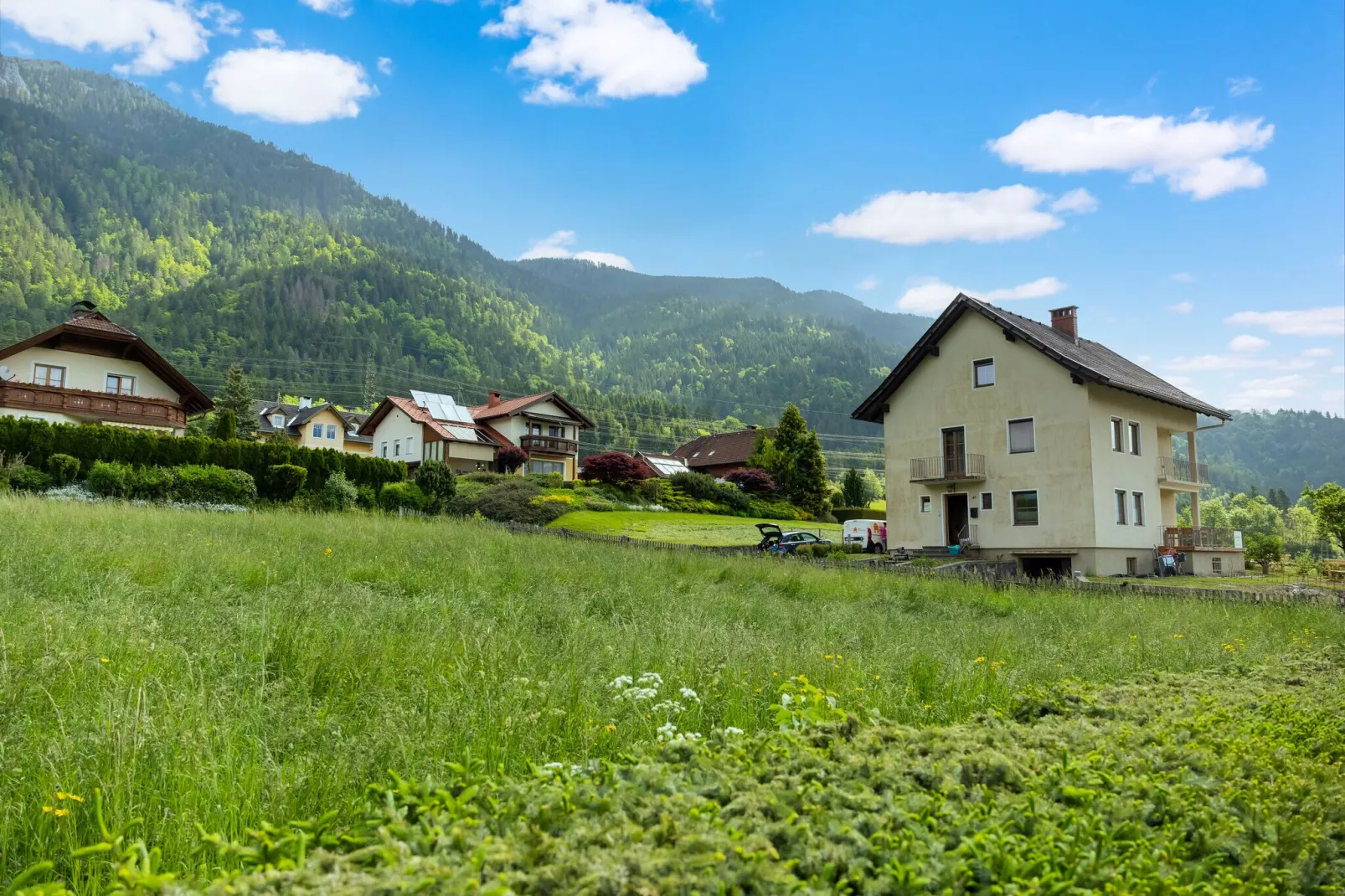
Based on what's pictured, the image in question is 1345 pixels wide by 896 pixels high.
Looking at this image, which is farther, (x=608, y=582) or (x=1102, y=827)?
(x=608, y=582)

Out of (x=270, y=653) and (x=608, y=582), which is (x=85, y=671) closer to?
(x=270, y=653)

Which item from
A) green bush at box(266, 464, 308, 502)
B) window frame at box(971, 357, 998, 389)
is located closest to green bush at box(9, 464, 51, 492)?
green bush at box(266, 464, 308, 502)

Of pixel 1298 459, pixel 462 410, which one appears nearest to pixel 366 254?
pixel 462 410

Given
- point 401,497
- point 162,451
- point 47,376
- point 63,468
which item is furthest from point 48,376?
point 401,497

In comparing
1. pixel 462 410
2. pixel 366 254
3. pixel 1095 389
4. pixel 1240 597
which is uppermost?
pixel 366 254

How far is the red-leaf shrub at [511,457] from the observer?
6271 cm

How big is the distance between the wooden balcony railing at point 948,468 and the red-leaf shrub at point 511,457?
37698 millimetres

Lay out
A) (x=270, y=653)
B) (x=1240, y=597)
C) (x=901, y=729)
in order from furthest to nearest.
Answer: (x=1240, y=597)
(x=270, y=653)
(x=901, y=729)

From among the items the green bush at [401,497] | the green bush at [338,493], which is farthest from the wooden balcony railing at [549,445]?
the green bush at [338,493]

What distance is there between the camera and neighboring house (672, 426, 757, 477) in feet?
247

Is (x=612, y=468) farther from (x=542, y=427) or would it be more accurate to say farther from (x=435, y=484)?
(x=542, y=427)

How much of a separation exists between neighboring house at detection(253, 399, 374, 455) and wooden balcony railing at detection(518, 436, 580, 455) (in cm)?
2081

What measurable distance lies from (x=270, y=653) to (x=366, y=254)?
7958 inches

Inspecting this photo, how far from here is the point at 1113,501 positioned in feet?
93.9
